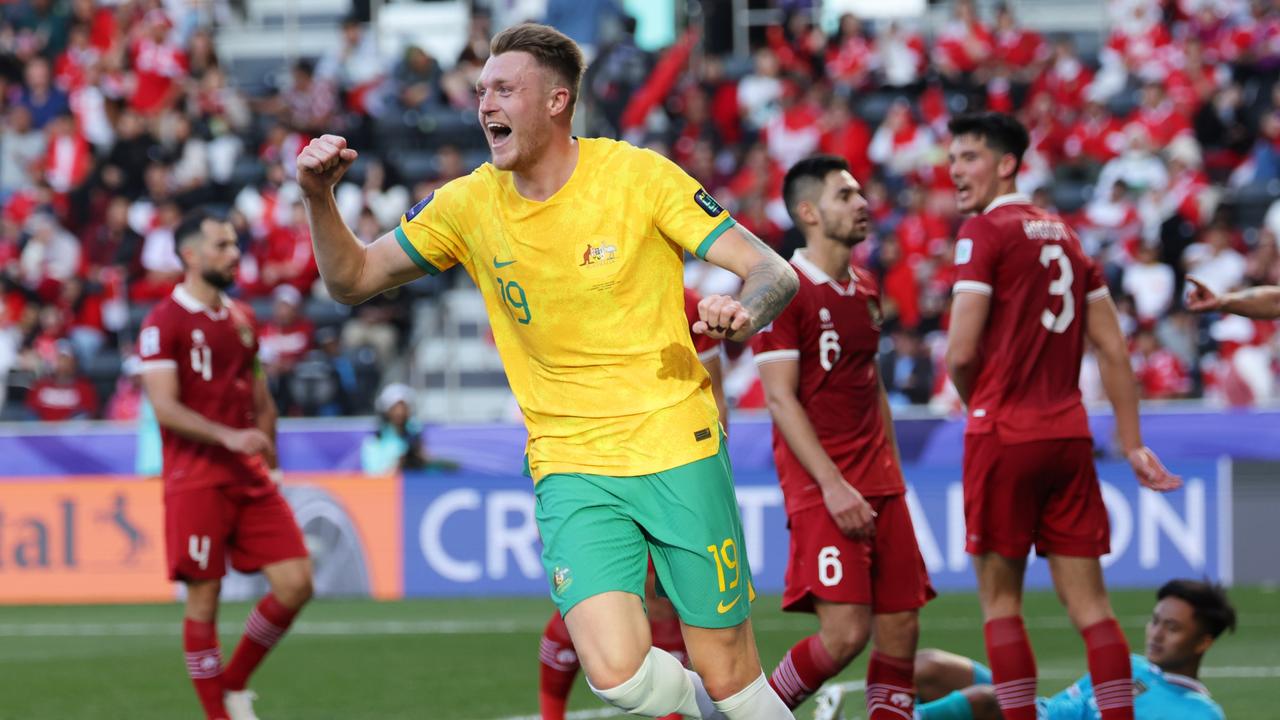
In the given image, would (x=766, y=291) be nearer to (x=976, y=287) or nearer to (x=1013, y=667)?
(x=976, y=287)

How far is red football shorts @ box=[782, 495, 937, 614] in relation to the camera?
23.0 ft

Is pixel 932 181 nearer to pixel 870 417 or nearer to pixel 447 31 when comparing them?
pixel 447 31

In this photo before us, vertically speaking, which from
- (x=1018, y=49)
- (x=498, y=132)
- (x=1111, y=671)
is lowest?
(x=1111, y=671)

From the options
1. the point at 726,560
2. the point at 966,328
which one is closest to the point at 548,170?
the point at 726,560

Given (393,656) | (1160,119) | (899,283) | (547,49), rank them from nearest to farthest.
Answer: (547,49)
(393,656)
(899,283)
(1160,119)

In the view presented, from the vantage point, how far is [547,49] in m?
5.42

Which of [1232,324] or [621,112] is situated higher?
[621,112]

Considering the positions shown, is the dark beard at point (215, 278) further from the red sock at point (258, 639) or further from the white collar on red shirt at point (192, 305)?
the red sock at point (258, 639)


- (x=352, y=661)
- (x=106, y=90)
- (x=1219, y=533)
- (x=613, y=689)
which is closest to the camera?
(x=613, y=689)

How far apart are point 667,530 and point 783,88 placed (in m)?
16.5

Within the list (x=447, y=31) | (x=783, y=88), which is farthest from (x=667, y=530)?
(x=447, y=31)

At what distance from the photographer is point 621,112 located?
21953 millimetres

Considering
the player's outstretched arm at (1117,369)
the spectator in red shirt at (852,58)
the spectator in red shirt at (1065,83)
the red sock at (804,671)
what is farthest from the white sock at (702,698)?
the spectator in red shirt at (852,58)

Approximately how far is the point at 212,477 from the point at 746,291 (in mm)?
4372
